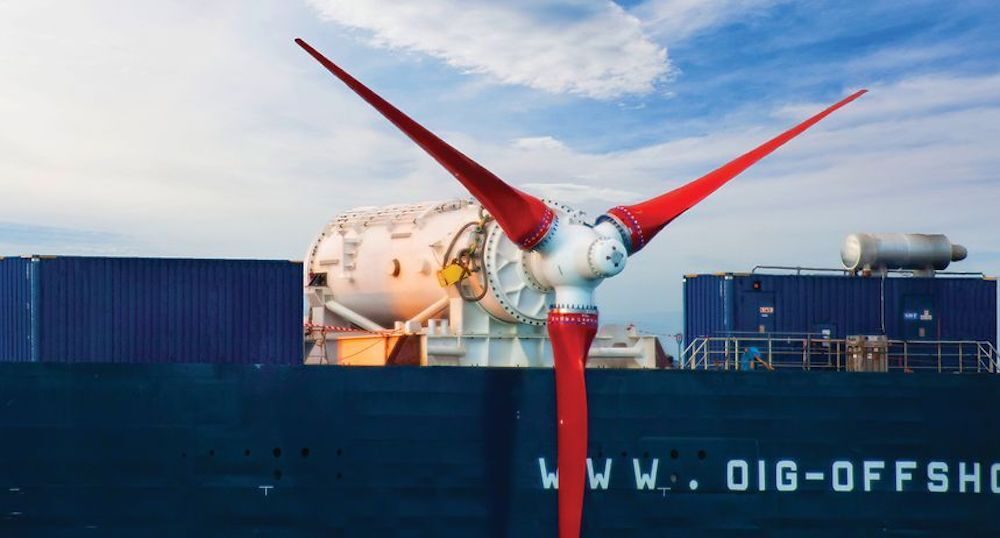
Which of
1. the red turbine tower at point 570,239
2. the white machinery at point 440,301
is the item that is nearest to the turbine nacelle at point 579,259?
the red turbine tower at point 570,239

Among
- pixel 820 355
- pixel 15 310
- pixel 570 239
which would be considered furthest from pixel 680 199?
pixel 15 310

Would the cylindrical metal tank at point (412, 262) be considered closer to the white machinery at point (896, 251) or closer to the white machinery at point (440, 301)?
the white machinery at point (440, 301)

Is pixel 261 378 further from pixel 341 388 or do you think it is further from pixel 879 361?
pixel 879 361

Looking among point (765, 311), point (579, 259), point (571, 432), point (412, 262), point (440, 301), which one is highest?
point (412, 262)

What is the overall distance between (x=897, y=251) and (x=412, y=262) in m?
13.9

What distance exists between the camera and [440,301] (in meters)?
29.6

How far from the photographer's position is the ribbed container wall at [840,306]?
31250 mm

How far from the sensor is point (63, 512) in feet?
73.7

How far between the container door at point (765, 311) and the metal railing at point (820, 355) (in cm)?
31

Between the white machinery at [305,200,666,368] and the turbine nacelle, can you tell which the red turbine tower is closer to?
the turbine nacelle

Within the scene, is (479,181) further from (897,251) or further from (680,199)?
(897,251)

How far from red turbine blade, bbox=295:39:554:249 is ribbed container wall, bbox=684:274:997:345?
9.27 meters

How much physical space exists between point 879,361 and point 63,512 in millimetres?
20660

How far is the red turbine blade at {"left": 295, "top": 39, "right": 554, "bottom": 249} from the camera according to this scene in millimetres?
21062
